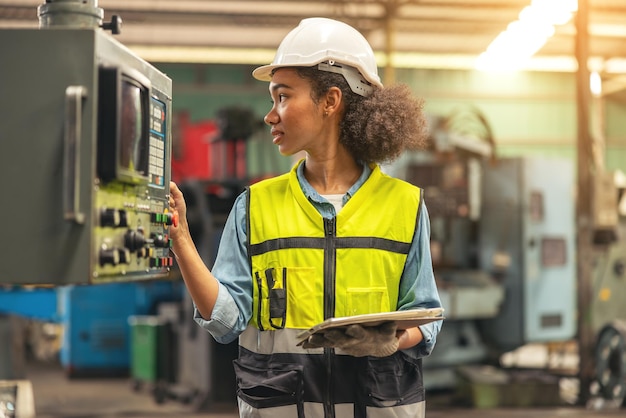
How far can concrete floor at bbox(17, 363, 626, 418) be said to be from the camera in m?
5.01

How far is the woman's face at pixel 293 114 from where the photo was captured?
157cm

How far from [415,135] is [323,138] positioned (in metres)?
0.19

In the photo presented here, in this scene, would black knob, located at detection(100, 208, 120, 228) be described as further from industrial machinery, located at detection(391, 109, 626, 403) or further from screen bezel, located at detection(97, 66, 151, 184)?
industrial machinery, located at detection(391, 109, 626, 403)

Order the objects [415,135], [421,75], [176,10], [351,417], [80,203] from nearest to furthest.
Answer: [80,203] < [351,417] < [415,135] < [176,10] < [421,75]

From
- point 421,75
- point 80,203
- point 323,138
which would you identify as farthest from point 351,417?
point 421,75

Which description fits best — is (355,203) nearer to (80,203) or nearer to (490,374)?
(80,203)

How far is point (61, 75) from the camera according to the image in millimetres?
1197

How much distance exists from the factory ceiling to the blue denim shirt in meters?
6.11

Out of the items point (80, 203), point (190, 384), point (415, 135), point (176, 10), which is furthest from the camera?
point (176, 10)

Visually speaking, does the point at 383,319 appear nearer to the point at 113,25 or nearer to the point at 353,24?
the point at 113,25

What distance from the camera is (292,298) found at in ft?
5.04

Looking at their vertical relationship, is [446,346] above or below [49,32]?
below

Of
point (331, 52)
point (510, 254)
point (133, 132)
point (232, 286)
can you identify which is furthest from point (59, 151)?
point (510, 254)

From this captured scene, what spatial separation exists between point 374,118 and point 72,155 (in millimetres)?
622
